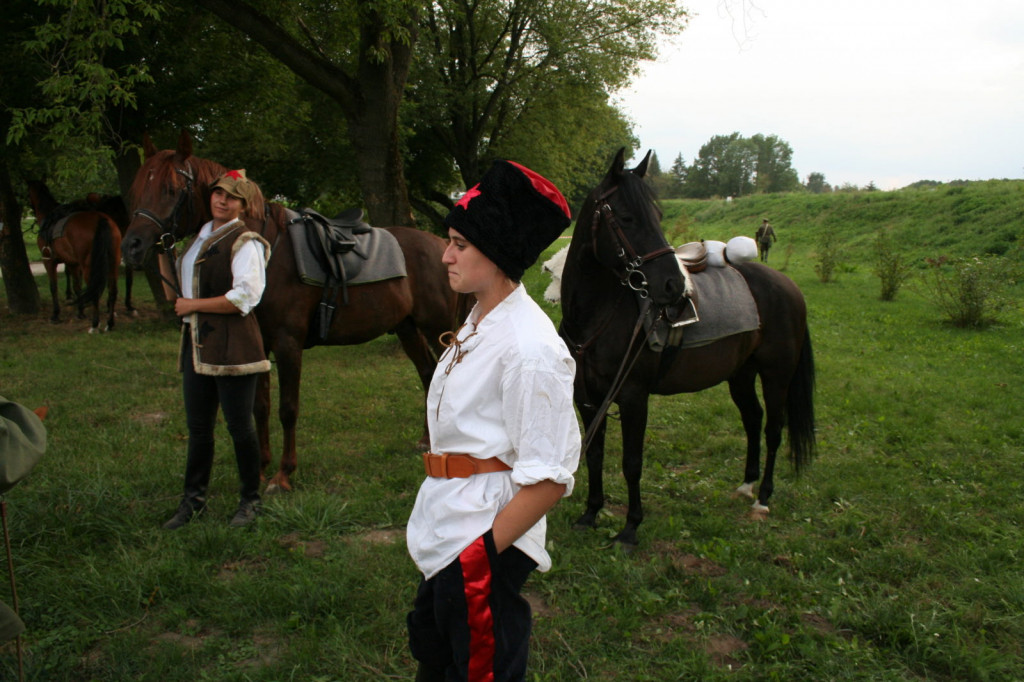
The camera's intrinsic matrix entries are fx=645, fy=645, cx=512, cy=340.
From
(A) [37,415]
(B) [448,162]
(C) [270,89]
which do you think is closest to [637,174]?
(A) [37,415]

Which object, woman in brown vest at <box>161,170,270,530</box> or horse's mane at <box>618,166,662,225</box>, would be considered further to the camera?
woman in brown vest at <box>161,170,270,530</box>

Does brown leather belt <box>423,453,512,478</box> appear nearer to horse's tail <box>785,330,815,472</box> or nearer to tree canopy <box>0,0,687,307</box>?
horse's tail <box>785,330,815,472</box>

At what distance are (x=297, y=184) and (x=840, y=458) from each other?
13957 mm

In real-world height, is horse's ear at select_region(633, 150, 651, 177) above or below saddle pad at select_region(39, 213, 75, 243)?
above

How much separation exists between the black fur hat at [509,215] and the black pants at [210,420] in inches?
101

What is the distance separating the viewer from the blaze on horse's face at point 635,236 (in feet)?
11.3

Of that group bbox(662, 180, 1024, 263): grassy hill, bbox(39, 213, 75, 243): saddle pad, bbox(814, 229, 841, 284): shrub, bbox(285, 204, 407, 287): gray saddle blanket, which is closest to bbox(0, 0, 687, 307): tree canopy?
bbox(39, 213, 75, 243): saddle pad

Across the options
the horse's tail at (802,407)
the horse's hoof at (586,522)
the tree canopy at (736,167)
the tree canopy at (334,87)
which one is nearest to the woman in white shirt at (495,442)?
the horse's hoof at (586,522)

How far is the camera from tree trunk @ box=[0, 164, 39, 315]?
1172 cm

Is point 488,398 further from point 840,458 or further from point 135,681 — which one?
point 840,458

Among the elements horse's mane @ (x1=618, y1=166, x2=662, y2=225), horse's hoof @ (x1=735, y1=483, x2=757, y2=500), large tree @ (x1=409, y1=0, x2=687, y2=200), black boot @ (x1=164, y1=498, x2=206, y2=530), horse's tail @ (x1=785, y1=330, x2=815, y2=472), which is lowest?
horse's hoof @ (x1=735, y1=483, x2=757, y2=500)

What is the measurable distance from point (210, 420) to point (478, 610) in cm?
289

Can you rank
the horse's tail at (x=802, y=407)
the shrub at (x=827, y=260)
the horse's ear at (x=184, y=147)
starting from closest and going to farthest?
1. the horse's ear at (x=184, y=147)
2. the horse's tail at (x=802, y=407)
3. the shrub at (x=827, y=260)

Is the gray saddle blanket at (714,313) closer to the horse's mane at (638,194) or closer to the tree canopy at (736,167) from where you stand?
the horse's mane at (638,194)
